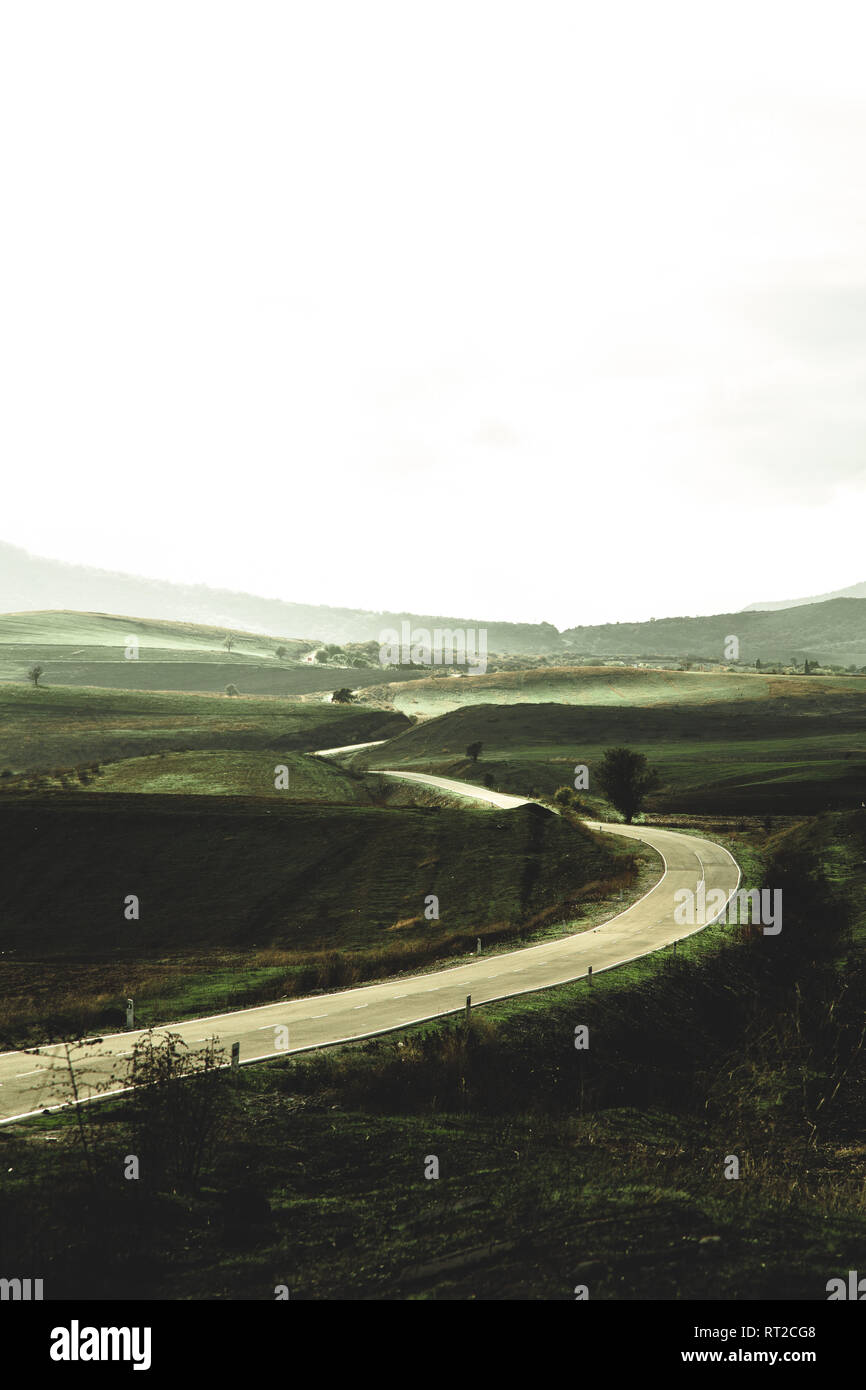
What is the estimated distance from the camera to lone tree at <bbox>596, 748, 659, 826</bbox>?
7531cm

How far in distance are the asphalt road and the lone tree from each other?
1051 inches

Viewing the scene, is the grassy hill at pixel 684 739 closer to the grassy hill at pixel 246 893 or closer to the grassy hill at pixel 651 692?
the grassy hill at pixel 651 692

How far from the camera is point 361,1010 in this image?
29641 mm

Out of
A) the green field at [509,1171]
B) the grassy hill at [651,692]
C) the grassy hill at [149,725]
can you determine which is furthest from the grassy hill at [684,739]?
the green field at [509,1171]

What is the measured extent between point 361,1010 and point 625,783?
162ft

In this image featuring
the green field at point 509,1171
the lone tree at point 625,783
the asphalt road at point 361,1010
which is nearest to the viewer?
the green field at point 509,1171

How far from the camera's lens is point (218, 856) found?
56594 millimetres

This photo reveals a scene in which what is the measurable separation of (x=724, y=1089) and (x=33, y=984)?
91.6 feet

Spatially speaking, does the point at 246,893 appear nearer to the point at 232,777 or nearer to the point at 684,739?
the point at 232,777

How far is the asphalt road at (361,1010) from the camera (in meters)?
21.9

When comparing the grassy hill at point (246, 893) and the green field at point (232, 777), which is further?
the green field at point (232, 777)

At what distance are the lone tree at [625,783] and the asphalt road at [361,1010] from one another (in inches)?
1051
